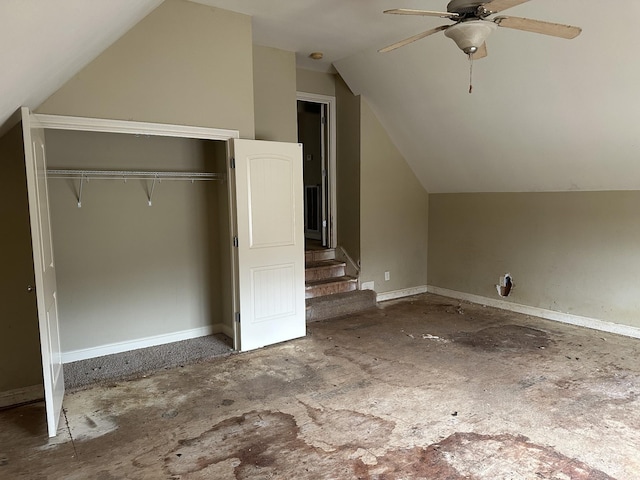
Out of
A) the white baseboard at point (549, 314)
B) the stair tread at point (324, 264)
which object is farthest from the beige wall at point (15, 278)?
the white baseboard at point (549, 314)

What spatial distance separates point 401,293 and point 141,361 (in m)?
3.64

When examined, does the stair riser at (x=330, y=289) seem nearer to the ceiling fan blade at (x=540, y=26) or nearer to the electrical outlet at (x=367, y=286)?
the electrical outlet at (x=367, y=286)

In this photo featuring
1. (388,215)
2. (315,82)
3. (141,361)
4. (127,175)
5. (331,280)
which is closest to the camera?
(141,361)

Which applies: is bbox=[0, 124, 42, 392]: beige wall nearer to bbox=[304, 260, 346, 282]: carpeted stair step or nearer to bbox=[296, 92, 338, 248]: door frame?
bbox=[304, 260, 346, 282]: carpeted stair step

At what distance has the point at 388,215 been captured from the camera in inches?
230

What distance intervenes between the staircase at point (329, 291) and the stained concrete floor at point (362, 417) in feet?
2.75

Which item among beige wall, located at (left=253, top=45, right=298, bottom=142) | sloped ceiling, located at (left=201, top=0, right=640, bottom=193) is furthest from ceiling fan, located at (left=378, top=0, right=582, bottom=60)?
beige wall, located at (left=253, top=45, right=298, bottom=142)

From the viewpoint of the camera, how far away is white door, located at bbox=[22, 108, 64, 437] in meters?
2.37

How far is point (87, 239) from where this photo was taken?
376cm

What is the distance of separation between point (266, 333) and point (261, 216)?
1141 millimetres

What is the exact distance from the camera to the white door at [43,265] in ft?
7.77

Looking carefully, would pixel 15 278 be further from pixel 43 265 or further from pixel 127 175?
pixel 127 175

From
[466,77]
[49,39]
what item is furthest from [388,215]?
[49,39]

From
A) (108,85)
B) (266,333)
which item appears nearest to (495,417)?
(266,333)
